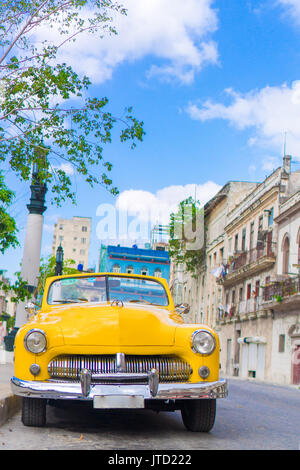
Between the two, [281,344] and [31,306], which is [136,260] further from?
[31,306]

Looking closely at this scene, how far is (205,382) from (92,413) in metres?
2.09

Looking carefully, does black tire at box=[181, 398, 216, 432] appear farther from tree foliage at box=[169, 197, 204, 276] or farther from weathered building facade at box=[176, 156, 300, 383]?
tree foliage at box=[169, 197, 204, 276]

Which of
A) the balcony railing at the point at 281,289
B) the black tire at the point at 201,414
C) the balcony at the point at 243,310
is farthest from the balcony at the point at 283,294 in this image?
the black tire at the point at 201,414

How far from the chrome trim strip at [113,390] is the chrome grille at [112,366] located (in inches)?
5.1

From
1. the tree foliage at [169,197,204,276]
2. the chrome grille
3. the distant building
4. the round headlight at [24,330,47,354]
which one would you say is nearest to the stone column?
the round headlight at [24,330,47,354]

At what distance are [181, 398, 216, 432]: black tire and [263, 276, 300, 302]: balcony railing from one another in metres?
23.9

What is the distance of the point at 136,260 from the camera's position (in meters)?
26.6

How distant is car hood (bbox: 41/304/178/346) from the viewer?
596 cm

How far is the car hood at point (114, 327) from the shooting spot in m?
5.96

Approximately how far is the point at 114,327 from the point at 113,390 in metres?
0.66

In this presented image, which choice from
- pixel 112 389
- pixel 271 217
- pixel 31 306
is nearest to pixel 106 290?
pixel 31 306

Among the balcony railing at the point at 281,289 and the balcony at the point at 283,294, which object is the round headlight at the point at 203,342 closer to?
the balcony at the point at 283,294

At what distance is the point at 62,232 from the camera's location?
159 meters
